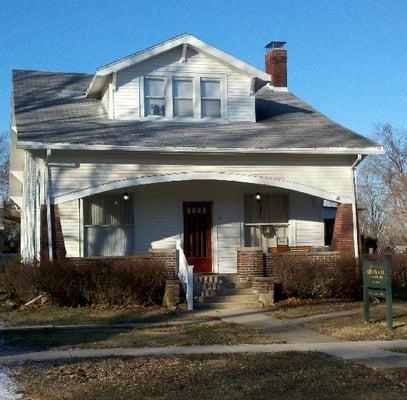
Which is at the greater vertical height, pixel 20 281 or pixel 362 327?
pixel 20 281

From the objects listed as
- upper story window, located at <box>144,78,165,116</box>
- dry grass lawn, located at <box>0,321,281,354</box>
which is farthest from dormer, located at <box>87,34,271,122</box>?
dry grass lawn, located at <box>0,321,281,354</box>

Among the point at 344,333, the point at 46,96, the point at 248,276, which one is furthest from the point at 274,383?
the point at 46,96

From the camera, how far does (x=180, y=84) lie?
21.6 metres

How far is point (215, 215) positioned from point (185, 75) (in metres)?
4.27

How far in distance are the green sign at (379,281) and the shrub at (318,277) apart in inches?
152

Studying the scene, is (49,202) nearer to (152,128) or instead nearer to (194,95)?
(152,128)

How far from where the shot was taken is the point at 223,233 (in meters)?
21.8

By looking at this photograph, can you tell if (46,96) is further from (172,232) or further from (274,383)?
(274,383)

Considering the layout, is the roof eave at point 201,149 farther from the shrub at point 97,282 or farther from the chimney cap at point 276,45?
the chimney cap at point 276,45

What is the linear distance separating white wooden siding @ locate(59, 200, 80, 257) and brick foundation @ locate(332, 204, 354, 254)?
7.28 meters

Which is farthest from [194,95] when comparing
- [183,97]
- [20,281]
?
[20,281]

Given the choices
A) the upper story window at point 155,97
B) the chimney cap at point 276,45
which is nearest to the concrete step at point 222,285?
the upper story window at point 155,97

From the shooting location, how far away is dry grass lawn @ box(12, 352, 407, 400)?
8.02m

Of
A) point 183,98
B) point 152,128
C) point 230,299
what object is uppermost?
point 183,98
